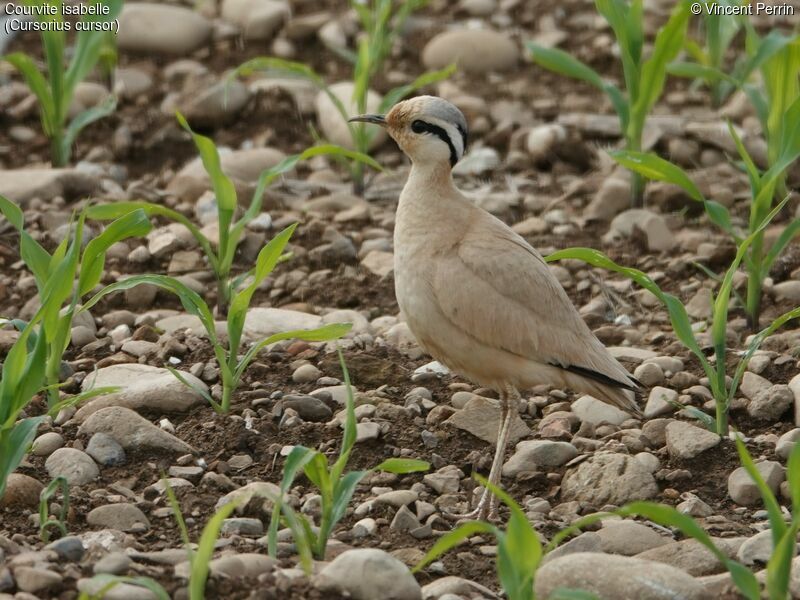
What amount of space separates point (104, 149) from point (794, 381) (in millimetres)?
4783

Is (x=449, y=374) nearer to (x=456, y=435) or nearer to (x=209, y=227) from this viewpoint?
(x=456, y=435)

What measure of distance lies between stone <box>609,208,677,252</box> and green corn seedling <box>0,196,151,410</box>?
320 centimetres

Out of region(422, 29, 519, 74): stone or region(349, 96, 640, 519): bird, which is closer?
region(349, 96, 640, 519): bird

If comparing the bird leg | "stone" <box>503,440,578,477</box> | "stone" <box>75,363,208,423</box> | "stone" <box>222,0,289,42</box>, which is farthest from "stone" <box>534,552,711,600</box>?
"stone" <box>222,0,289,42</box>

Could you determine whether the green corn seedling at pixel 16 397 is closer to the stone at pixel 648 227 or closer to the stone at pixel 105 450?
the stone at pixel 105 450

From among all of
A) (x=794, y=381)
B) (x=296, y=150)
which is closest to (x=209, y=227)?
(x=296, y=150)

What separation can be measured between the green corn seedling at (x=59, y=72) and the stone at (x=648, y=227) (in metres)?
2.97

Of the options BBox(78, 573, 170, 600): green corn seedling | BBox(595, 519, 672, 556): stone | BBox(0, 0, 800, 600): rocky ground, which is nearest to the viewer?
BBox(78, 573, 170, 600): green corn seedling

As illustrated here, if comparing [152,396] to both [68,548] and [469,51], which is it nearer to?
[68,548]

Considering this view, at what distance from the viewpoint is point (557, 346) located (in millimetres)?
5227

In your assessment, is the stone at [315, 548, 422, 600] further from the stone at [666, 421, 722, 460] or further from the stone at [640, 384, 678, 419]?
the stone at [640, 384, 678, 419]

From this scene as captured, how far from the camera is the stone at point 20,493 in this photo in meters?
4.64

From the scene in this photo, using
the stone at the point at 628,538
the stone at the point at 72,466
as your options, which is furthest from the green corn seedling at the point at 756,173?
the stone at the point at 72,466

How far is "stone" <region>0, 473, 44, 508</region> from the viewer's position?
4637 mm
